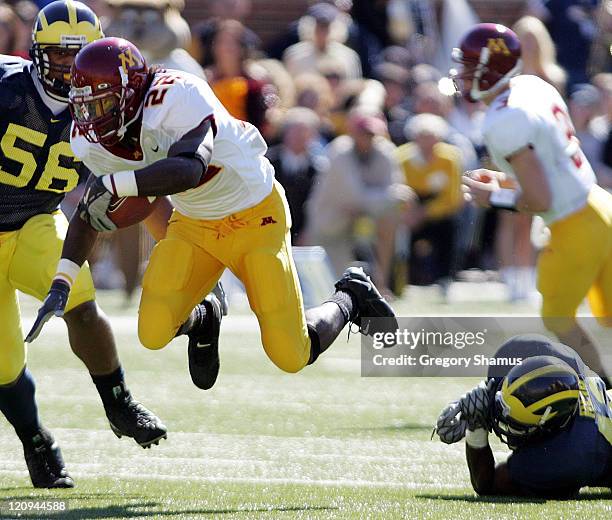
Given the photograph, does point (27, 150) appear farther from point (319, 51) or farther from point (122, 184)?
point (319, 51)

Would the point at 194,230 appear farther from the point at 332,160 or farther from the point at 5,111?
the point at 332,160

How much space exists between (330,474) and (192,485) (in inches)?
22.1

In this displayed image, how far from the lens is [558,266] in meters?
5.83

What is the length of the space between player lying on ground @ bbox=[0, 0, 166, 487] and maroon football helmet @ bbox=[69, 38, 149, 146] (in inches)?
19.9

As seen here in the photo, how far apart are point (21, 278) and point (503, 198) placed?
2.06 metres

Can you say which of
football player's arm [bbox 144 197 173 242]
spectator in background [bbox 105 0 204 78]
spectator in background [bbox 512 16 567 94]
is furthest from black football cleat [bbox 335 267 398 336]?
spectator in background [bbox 512 16 567 94]

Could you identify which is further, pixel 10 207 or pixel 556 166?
pixel 556 166

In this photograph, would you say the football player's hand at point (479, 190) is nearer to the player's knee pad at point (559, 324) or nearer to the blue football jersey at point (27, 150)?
the player's knee pad at point (559, 324)

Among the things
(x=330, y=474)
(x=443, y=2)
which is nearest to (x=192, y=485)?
(x=330, y=474)

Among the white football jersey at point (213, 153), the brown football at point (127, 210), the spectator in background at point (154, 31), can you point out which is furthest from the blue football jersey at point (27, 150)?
the spectator in background at point (154, 31)

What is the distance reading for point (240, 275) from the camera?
17.1 ft

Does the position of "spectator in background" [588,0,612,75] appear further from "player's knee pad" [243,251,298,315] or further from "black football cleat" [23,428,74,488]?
"black football cleat" [23,428,74,488]

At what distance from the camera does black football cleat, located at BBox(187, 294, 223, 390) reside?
18.0 feet

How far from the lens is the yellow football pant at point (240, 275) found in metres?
5.10
